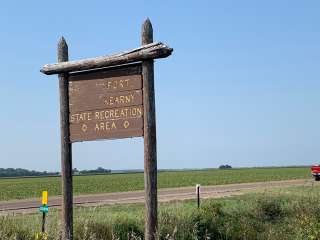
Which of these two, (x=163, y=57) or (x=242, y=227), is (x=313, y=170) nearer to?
(x=242, y=227)

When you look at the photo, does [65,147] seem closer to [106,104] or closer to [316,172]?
[106,104]

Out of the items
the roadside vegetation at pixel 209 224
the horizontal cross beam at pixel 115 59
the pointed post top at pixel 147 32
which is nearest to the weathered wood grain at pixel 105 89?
the horizontal cross beam at pixel 115 59

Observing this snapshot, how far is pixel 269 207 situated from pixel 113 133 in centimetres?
1024

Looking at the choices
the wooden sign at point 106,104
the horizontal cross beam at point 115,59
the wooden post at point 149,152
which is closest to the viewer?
the horizontal cross beam at point 115,59

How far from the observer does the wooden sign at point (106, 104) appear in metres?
8.38

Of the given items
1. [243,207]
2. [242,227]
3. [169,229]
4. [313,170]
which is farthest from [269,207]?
[313,170]

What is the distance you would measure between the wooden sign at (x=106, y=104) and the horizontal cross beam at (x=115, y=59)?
0.44 ft

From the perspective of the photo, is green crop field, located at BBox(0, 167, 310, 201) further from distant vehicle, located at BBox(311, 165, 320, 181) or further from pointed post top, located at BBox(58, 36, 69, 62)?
pointed post top, located at BBox(58, 36, 69, 62)

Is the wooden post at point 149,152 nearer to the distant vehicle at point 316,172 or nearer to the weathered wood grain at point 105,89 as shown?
the weathered wood grain at point 105,89

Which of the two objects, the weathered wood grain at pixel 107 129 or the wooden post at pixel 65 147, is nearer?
the weathered wood grain at pixel 107 129

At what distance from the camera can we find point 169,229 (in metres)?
11.7

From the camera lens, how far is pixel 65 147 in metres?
9.22

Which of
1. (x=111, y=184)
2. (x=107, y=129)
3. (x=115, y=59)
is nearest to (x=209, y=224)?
(x=107, y=129)

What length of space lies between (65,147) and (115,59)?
1.75 m
